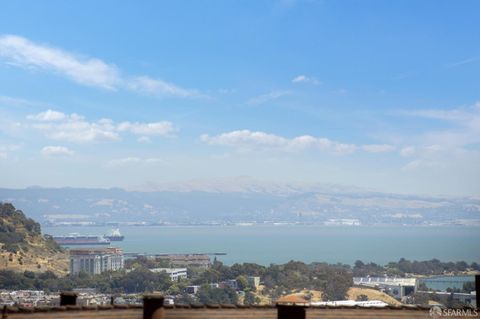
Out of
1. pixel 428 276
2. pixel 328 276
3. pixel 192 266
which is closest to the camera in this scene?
pixel 328 276

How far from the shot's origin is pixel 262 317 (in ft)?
Result: 54.0

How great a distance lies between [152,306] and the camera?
619 inches

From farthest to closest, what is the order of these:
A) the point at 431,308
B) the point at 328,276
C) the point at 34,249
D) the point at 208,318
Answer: the point at 34,249, the point at 328,276, the point at 431,308, the point at 208,318

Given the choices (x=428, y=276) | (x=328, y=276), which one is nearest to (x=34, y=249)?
(x=328, y=276)

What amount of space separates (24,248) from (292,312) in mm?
148620

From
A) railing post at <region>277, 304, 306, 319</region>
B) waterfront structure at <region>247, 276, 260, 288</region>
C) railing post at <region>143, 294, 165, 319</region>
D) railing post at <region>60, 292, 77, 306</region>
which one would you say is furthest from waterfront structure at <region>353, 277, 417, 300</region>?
railing post at <region>143, 294, 165, 319</region>

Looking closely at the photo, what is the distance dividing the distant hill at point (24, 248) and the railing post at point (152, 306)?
423 feet

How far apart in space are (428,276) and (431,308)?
165 m

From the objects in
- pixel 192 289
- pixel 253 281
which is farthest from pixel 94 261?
pixel 253 281

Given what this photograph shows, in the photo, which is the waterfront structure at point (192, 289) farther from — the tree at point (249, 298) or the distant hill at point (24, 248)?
the distant hill at point (24, 248)

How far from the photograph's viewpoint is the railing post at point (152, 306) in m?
15.7

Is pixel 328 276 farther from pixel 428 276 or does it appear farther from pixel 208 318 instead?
pixel 208 318

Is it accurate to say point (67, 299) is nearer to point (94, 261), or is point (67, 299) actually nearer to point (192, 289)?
point (192, 289)

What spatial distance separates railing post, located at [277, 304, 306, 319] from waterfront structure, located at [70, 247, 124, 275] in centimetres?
14435
